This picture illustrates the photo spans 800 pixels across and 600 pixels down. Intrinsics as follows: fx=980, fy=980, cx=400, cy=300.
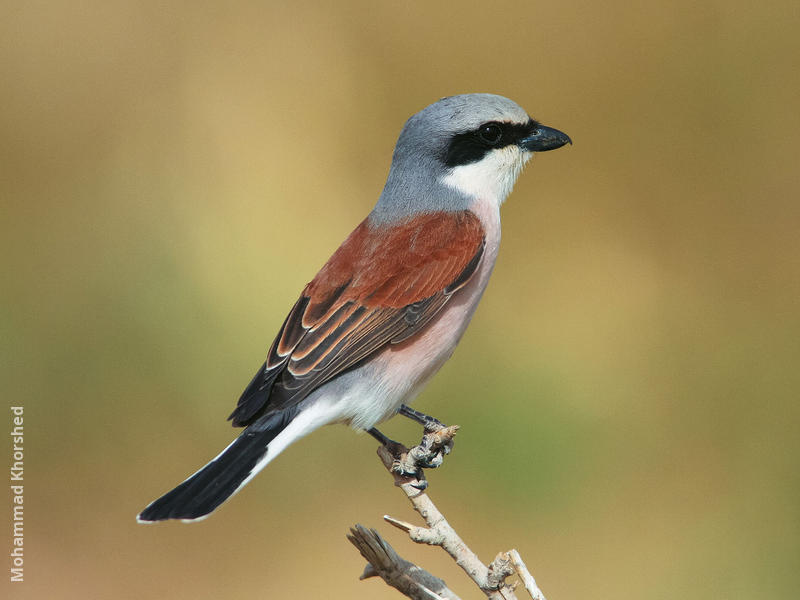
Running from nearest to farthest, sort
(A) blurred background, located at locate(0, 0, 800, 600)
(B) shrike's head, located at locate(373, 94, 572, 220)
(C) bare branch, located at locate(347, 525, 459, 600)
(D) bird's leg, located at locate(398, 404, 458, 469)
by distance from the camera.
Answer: (C) bare branch, located at locate(347, 525, 459, 600) → (D) bird's leg, located at locate(398, 404, 458, 469) → (B) shrike's head, located at locate(373, 94, 572, 220) → (A) blurred background, located at locate(0, 0, 800, 600)

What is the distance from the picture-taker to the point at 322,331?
8.27 ft

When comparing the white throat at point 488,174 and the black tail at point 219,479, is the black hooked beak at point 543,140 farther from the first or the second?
the black tail at point 219,479

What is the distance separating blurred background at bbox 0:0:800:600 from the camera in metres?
3.49

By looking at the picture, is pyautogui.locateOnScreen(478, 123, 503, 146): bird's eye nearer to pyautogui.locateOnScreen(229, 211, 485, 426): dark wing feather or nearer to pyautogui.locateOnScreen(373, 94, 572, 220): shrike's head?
pyautogui.locateOnScreen(373, 94, 572, 220): shrike's head

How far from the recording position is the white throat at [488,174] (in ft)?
9.41

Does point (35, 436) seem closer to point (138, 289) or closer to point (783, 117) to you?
point (138, 289)

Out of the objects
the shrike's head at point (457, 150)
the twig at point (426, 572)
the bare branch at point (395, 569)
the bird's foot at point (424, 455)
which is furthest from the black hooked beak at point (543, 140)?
the bare branch at point (395, 569)

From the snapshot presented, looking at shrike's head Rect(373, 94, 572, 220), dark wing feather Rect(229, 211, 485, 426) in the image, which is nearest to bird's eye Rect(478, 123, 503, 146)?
shrike's head Rect(373, 94, 572, 220)

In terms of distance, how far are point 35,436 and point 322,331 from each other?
177 cm

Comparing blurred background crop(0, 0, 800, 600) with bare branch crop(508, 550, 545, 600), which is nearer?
bare branch crop(508, 550, 545, 600)

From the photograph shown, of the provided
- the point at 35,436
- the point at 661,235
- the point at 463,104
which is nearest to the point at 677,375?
the point at 661,235

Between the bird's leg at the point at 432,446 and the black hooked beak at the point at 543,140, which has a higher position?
the black hooked beak at the point at 543,140

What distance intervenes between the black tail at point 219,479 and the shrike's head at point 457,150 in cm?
74

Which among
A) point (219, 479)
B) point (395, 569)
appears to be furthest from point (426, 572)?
point (219, 479)
